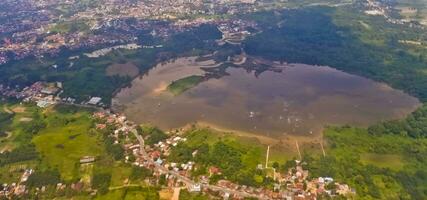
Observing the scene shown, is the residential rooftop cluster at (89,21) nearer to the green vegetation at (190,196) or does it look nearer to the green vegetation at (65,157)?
the green vegetation at (65,157)

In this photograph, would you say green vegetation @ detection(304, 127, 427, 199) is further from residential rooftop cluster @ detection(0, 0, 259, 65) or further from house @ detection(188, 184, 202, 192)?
residential rooftop cluster @ detection(0, 0, 259, 65)

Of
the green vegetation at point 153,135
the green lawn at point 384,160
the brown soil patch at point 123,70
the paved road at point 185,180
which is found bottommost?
the paved road at point 185,180

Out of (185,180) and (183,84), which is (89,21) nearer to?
(183,84)

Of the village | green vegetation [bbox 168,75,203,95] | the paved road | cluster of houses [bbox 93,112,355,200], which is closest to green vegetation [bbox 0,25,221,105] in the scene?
green vegetation [bbox 168,75,203,95]

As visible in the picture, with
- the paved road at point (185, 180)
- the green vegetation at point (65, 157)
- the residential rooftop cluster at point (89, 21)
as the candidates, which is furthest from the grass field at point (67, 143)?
the residential rooftop cluster at point (89, 21)

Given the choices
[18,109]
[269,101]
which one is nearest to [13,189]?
[18,109]

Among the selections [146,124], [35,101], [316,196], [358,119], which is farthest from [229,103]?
[35,101]
